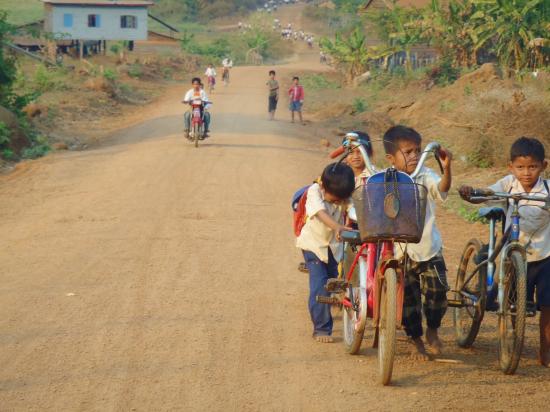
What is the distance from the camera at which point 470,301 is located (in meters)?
6.19

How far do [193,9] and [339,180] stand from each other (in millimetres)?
92429

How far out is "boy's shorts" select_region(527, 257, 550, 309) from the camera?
5.80m

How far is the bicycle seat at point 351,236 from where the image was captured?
18.3ft

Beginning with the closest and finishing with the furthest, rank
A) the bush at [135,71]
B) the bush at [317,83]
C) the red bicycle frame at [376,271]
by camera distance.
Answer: the red bicycle frame at [376,271] < the bush at [317,83] < the bush at [135,71]

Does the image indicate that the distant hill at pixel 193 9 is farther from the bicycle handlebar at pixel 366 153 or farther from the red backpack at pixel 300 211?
the bicycle handlebar at pixel 366 153

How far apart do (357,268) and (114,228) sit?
Result: 5.02 meters

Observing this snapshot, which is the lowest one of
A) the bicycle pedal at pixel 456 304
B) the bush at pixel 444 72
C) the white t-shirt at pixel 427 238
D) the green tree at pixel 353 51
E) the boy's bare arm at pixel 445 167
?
the bicycle pedal at pixel 456 304

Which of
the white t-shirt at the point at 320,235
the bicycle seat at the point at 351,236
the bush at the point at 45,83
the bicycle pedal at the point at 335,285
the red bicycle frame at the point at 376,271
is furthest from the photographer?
the bush at the point at 45,83

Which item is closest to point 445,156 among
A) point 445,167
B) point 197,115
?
point 445,167

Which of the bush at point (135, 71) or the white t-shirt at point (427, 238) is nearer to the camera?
the white t-shirt at point (427, 238)

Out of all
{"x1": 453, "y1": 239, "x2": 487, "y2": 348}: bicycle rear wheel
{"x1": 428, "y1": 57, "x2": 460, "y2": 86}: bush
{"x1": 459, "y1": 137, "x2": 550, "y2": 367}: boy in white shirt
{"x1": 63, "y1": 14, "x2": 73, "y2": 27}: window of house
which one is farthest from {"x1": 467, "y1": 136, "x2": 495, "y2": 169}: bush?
{"x1": 63, "y1": 14, "x2": 73, "y2": 27}: window of house

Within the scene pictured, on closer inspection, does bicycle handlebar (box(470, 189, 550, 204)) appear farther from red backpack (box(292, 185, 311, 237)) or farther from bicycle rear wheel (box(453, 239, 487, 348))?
red backpack (box(292, 185, 311, 237))

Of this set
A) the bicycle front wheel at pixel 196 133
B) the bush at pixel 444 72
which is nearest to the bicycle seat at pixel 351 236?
the bicycle front wheel at pixel 196 133

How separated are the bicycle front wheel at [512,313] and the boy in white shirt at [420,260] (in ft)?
1.33
